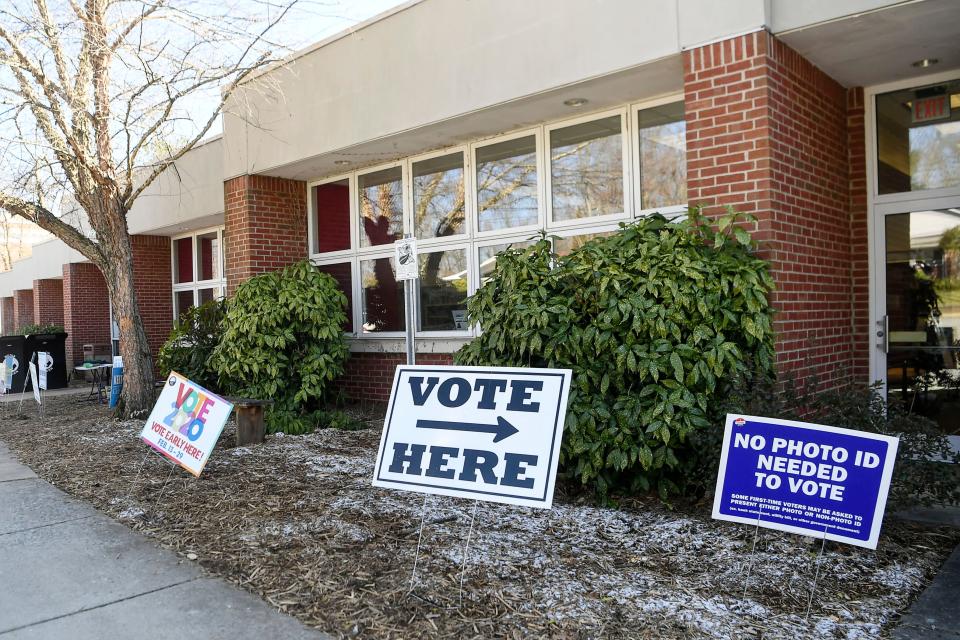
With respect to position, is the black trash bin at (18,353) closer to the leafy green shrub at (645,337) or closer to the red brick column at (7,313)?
the leafy green shrub at (645,337)

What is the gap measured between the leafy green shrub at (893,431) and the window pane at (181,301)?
1289 centimetres

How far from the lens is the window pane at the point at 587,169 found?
7266 mm

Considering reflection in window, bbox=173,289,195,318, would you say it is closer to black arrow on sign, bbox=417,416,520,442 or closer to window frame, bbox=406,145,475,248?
window frame, bbox=406,145,475,248

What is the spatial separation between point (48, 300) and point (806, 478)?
23.2m

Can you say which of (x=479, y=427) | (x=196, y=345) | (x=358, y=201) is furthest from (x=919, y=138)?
(x=196, y=345)

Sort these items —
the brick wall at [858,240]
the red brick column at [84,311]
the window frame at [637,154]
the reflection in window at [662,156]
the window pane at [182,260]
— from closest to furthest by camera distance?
the brick wall at [858,240]
the reflection in window at [662,156]
the window frame at [637,154]
the window pane at [182,260]
the red brick column at [84,311]

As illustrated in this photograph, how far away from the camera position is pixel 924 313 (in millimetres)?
6242

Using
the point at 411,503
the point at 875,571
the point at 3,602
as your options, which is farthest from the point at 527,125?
the point at 3,602

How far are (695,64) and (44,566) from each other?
18.9ft

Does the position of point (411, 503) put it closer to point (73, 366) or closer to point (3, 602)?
point (3, 602)

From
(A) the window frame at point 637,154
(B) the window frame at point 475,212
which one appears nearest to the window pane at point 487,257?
(B) the window frame at point 475,212

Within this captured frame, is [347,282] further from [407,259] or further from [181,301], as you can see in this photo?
[181,301]

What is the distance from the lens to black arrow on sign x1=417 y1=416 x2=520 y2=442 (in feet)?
12.0

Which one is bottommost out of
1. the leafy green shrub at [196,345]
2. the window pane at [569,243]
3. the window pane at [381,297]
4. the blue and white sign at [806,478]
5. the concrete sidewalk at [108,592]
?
the concrete sidewalk at [108,592]
